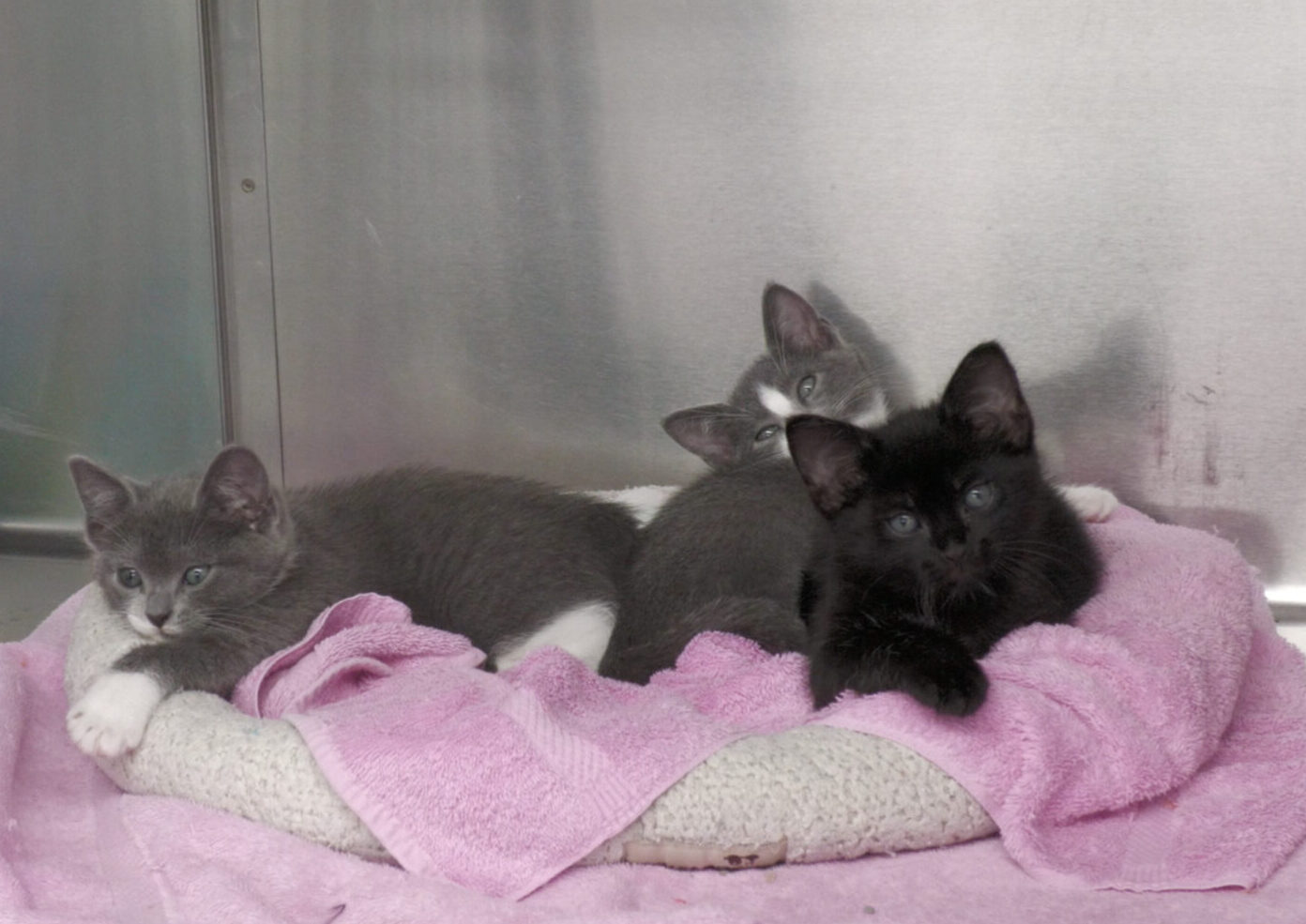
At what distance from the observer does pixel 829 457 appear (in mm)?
1877

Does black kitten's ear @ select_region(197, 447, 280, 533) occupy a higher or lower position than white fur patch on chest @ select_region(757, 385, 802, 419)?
lower

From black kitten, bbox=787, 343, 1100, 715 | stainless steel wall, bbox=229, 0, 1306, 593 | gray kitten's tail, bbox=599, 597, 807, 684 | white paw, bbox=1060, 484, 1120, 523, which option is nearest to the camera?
black kitten, bbox=787, 343, 1100, 715

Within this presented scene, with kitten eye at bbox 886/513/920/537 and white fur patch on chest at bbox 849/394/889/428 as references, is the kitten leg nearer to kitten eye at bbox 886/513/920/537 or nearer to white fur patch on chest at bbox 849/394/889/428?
kitten eye at bbox 886/513/920/537

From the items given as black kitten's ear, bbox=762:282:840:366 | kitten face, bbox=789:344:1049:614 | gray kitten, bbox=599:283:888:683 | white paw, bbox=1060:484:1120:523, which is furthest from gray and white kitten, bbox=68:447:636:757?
white paw, bbox=1060:484:1120:523

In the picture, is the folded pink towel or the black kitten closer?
the folded pink towel

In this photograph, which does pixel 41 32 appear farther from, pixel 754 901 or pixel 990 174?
pixel 754 901

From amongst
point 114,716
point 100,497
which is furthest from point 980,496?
point 100,497

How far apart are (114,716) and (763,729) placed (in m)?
0.88

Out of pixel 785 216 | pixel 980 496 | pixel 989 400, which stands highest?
pixel 785 216

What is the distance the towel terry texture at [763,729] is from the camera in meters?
1.62

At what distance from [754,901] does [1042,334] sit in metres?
1.47

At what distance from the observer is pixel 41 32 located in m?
2.92

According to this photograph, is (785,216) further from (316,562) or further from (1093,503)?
(316,562)

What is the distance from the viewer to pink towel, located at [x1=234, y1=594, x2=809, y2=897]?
5.41 feet
